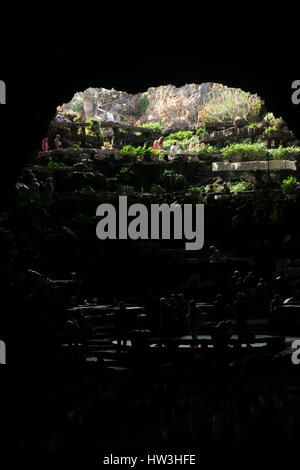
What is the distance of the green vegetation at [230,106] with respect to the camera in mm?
39000

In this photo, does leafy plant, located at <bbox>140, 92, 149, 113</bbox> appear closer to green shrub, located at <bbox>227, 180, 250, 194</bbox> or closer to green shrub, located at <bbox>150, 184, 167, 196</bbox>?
green shrub, located at <bbox>227, 180, 250, 194</bbox>

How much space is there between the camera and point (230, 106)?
40844 millimetres

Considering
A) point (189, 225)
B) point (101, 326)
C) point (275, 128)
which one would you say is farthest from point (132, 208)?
point (275, 128)

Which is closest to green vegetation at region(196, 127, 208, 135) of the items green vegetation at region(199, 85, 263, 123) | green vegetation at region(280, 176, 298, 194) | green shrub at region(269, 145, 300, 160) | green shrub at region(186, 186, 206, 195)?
green vegetation at region(199, 85, 263, 123)

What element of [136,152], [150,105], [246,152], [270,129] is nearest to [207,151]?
[246,152]

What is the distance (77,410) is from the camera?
31.9 ft

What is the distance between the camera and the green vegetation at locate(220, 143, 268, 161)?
1266 inches

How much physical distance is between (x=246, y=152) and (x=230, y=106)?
9.60 metres

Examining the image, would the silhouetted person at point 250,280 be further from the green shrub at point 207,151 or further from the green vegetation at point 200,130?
the green vegetation at point 200,130

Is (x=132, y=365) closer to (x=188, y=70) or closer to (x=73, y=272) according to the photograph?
(x=188, y=70)

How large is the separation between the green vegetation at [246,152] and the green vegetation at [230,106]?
20.1ft

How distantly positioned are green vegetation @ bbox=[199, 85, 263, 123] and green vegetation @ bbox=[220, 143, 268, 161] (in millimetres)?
6129

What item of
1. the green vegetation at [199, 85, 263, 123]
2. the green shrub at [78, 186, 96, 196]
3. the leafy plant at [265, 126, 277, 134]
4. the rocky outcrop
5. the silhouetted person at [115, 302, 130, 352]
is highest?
the rocky outcrop

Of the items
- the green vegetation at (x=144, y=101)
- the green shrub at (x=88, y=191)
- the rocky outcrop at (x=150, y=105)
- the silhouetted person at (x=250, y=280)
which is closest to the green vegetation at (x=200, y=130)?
the rocky outcrop at (x=150, y=105)
